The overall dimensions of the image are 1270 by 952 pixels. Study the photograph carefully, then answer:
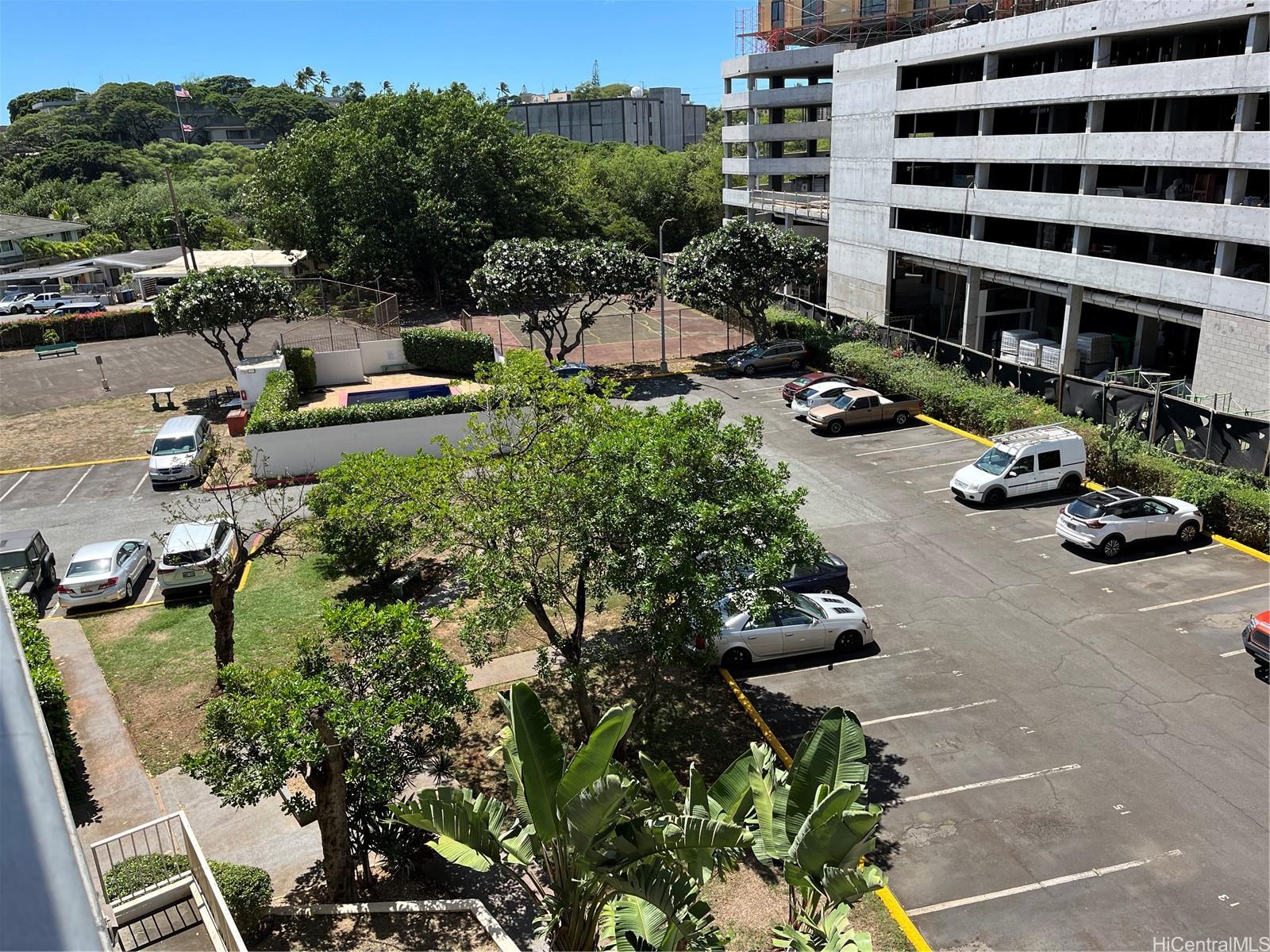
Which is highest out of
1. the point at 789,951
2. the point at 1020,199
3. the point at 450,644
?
the point at 1020,199

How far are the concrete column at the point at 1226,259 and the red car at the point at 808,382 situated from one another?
12616 mm

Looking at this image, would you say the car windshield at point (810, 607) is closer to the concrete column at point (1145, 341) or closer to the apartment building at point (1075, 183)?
the apartment building at point (1075, 183)

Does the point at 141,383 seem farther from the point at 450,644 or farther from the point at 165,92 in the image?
the point at 165,92

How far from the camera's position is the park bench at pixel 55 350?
168 feet

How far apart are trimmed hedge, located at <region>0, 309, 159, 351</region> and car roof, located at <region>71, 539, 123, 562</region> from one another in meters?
34.4

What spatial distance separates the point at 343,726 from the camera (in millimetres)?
11383

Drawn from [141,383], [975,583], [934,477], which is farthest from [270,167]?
[975,583]

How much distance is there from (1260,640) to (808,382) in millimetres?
21342

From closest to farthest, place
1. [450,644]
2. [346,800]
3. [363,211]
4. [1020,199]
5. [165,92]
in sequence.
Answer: [346,800]
[450,644]
[1020,199]
[363,211]
[165,92]

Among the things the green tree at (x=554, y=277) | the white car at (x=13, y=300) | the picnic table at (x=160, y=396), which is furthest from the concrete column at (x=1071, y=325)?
the white car at (x=13, y=300)

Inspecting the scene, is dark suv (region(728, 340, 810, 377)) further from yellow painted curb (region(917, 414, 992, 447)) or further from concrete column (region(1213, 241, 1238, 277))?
concrete column (region(1213, 241, 1238, 277))

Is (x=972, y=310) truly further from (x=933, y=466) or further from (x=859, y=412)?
(x=933, y=466)

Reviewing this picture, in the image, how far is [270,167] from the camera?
201 feet

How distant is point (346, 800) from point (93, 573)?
14.1 m
